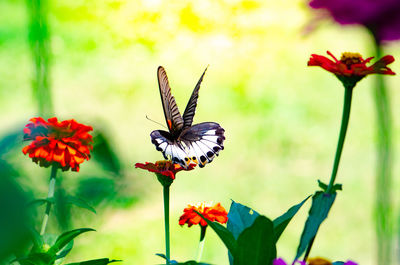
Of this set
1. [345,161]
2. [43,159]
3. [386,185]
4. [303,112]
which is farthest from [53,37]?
[43,159]

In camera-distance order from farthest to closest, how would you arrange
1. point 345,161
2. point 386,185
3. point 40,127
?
point 345,161 → point 386,185 → point 40,127

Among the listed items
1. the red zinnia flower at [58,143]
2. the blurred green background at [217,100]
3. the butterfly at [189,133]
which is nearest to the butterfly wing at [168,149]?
the butterfly at [189,133]

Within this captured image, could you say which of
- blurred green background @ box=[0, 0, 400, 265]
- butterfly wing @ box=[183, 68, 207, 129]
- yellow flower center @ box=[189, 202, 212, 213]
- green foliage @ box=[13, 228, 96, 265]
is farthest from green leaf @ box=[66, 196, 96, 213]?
blurred green background @ box=[0, 0, 400, 265]

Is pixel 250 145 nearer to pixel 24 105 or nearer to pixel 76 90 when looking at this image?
pixel 76 90

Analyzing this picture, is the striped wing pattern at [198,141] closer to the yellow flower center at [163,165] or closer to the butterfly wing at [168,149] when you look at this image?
the butterfly wing at [168,149]

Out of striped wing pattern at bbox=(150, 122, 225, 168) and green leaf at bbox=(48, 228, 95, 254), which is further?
striped wing pattern at bbox=(150, 122, 225, 168)

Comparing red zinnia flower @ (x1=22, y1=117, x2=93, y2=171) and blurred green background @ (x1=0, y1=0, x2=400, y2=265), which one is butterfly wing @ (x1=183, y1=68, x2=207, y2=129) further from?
blurred green background @ (x1=0, y1=0, x2=400, y2=265)
